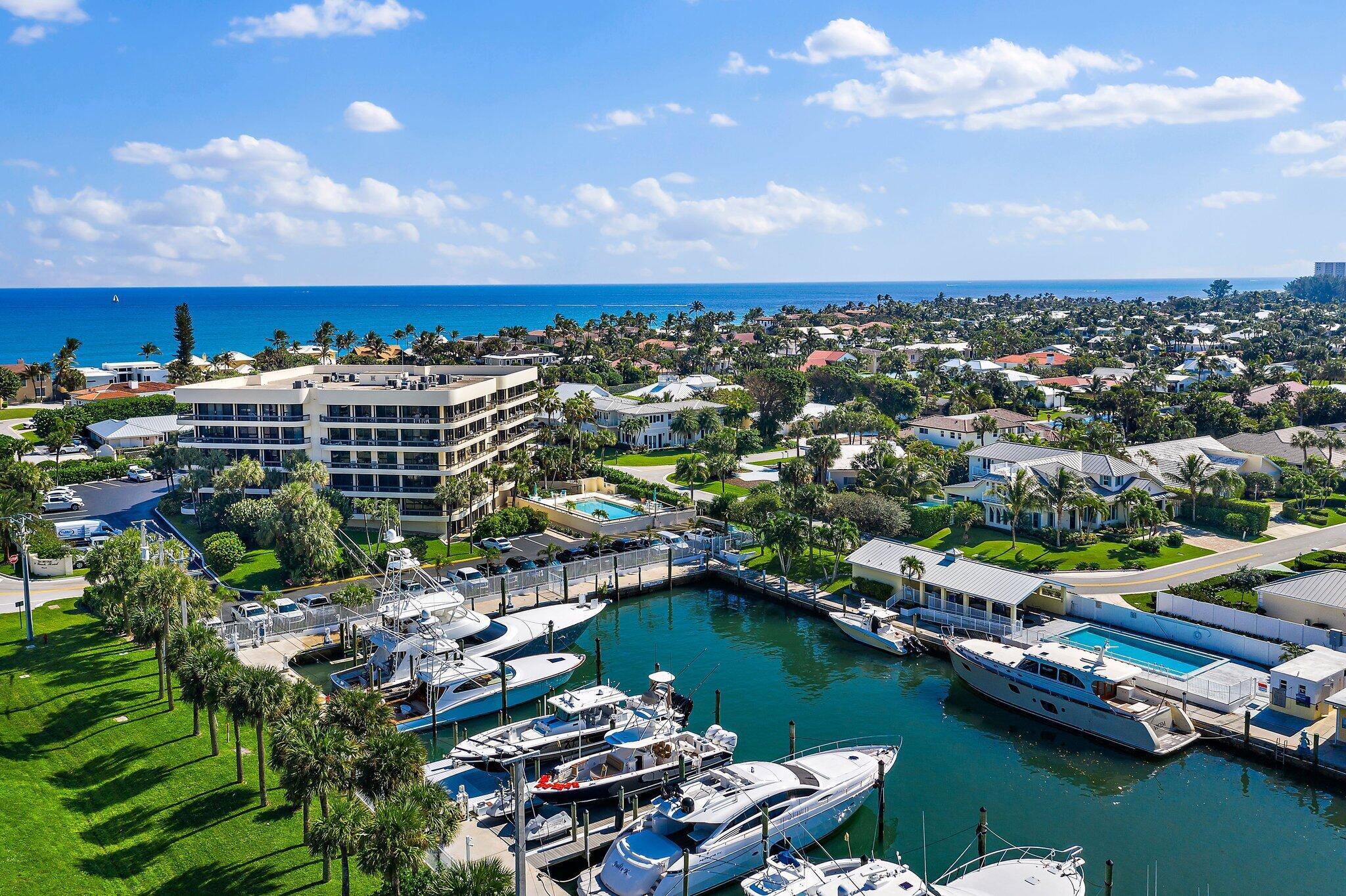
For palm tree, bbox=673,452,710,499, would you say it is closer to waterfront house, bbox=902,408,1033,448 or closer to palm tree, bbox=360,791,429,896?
waterfront house, bbox=902,408,1033,448

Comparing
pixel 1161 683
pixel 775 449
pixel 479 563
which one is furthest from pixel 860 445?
pixel 1161 683

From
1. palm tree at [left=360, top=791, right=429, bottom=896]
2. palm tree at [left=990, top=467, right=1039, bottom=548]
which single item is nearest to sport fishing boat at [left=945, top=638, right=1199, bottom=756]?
palm tree at [left=990, top=467, right=1039, bottom=548]

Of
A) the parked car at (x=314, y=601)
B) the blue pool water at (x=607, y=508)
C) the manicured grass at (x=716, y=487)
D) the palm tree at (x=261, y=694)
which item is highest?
the palm tree at (x=261, y=694)

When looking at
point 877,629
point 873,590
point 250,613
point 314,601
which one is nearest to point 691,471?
point 873,590

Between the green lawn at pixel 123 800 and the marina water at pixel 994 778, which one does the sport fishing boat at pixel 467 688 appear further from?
the green lawn at pixel 123 800

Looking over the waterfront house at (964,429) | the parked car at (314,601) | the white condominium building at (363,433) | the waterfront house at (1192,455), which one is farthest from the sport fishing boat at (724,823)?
the waterfront house at (964,429)
